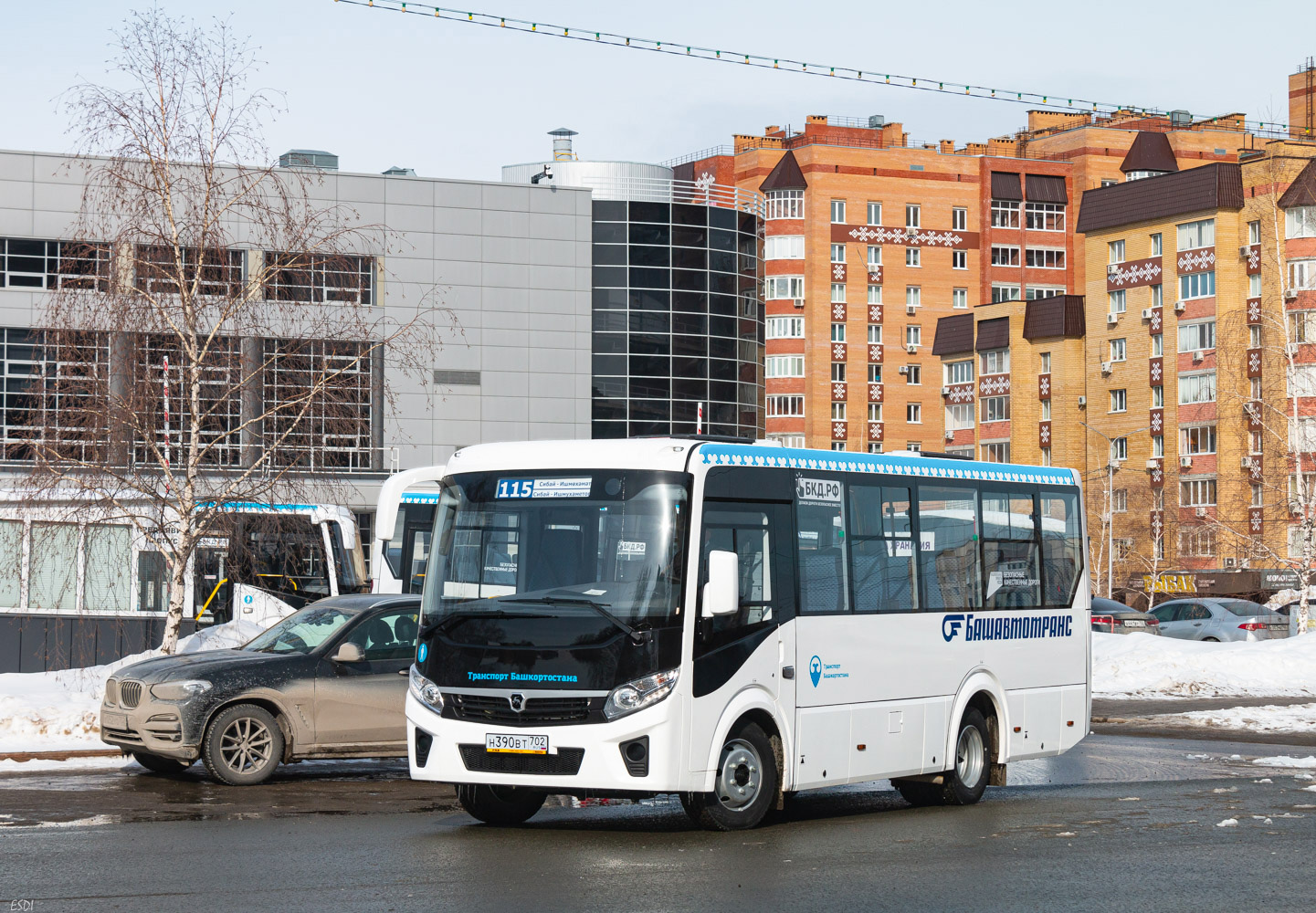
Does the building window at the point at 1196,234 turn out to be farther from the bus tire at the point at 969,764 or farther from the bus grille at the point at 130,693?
the bus grille at the point at 130,693

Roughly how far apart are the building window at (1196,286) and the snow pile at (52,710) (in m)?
73.8

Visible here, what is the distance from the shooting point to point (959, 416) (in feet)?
342

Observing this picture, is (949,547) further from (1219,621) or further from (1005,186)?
(1005,186)

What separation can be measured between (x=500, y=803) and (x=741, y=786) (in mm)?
1768

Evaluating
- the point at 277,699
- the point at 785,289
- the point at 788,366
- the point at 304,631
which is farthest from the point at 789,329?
the point at 277,699

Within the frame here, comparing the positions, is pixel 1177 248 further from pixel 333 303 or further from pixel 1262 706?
pixel 333 303

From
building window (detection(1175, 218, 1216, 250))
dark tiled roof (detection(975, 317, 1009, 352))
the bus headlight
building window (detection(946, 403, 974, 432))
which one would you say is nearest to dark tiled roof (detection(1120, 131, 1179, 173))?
dark tiled roof (detection(975, 317, 1009, 352))

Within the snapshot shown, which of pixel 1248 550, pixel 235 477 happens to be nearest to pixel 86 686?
pixel 235 477

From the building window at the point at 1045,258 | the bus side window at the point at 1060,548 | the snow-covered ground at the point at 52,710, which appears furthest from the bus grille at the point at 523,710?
the building window at the point at 1045,258

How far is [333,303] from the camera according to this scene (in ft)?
66.5

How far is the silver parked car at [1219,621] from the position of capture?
139 feet

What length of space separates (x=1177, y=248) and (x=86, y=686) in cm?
7611

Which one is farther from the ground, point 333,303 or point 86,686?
point 333,303

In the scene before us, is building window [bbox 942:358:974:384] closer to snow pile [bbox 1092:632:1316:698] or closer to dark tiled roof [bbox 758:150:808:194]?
dark tiled roof [bbox 758:150:808:194]
